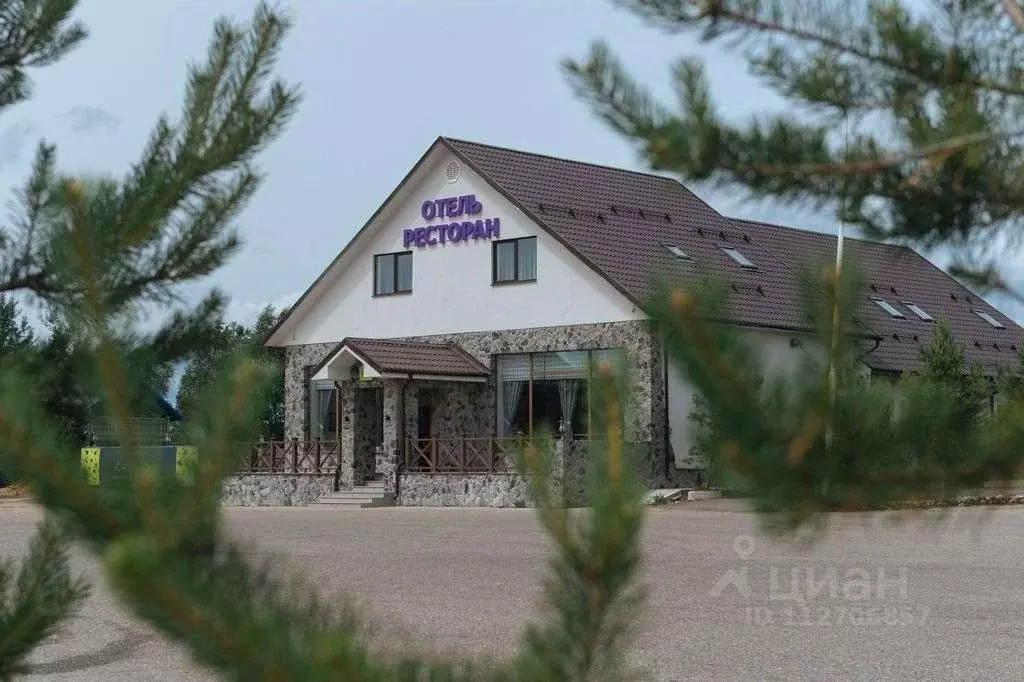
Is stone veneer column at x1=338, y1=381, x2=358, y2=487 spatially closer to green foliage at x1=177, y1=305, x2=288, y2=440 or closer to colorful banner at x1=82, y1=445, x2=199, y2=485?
green foliage at x1=177, y1=305, x2=288, y2=440

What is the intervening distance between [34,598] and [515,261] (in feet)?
76.3

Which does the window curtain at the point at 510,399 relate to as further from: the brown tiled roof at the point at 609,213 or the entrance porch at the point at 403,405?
the brown tiled roof at the point at 609,213

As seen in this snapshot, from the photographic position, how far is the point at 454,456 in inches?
1041

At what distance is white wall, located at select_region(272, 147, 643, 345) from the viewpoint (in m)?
26.0

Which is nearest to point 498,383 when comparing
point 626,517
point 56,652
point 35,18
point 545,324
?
point 545,324

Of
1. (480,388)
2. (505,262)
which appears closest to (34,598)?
(505,262)

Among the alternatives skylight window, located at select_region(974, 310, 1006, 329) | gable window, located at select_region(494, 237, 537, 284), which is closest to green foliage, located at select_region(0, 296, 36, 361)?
gable window, located at select_region(494, 237, 537, 284)

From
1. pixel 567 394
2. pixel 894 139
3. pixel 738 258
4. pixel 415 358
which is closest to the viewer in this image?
pixel 894 139

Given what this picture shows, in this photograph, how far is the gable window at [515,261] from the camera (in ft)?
87.5

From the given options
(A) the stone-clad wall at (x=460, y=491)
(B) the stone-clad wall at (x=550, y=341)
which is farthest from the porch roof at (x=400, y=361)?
(A) the stone-clad wall at (x=460, y=491)

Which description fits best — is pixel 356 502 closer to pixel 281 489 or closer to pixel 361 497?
pixel 361 497

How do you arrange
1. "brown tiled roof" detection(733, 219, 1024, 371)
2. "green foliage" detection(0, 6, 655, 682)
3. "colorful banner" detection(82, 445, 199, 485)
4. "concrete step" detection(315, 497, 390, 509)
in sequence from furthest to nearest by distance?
"brown tiled roof" detection(733, 219, 1024, 371)
"concrete step" detection(315, 497, 390, 509)
"colorful banner" detection(82, 445, 199, 485)
"green foliage" detection(0, 6, 655, 682)

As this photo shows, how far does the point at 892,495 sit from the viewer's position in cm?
272

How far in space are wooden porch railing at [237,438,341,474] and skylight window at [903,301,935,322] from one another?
1387 cm
